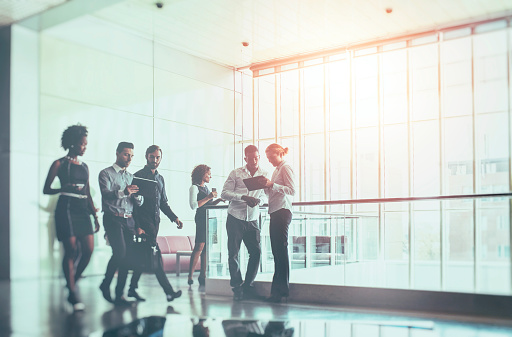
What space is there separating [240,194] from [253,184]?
294 mm

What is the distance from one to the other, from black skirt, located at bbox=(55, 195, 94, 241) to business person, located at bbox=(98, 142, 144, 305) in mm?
204

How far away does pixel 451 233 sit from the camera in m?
5.28

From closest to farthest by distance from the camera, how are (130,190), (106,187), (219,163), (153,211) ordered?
(106,187)
(130,190)
(153,211)
(219,163)

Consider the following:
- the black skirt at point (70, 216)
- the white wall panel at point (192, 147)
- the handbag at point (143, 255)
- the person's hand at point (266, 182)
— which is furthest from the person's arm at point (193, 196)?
the black skirt at point (70, 216)

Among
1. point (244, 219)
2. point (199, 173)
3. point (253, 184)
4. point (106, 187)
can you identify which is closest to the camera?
point (106, 187)

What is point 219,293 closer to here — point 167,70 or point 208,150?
point 208,150

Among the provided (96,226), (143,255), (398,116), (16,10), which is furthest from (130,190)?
(398,116)

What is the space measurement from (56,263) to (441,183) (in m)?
7.14

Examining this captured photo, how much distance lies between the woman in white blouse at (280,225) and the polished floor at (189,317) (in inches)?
7.9

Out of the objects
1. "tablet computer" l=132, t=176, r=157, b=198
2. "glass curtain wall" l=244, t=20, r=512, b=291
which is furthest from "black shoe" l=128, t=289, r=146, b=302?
"glass curtain wall" l=244, t=20, r=512, b=291

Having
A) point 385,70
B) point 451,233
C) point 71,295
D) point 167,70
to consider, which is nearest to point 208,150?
point 167,70

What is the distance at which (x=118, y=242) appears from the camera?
553cm

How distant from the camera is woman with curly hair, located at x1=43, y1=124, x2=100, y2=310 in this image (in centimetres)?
533

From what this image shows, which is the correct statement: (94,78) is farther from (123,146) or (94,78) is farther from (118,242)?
(118,242)
